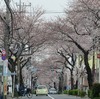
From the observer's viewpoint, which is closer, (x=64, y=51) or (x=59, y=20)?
(x=59, y=20)

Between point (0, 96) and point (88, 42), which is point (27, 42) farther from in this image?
point (0, 96)

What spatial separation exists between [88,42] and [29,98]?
28.6 feet

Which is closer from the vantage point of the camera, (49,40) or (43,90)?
(49,40)

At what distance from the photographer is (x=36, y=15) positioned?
40406mm

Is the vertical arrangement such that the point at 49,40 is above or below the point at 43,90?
above

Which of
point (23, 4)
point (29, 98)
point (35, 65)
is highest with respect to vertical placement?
point (23, 4)

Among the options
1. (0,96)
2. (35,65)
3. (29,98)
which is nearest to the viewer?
(0,96)

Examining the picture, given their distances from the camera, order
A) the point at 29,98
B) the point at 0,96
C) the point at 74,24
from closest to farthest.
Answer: the point at 0,96, the point at 74,24, the point at 29,98

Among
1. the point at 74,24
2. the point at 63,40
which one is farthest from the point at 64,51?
the point at 74,24

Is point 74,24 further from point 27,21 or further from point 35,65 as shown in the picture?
point 35,65

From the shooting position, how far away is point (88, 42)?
36500 millimetres

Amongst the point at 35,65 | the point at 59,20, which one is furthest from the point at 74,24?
the point at 35,65

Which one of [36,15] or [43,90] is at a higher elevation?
[36,15]

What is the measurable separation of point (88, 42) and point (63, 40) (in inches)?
112
